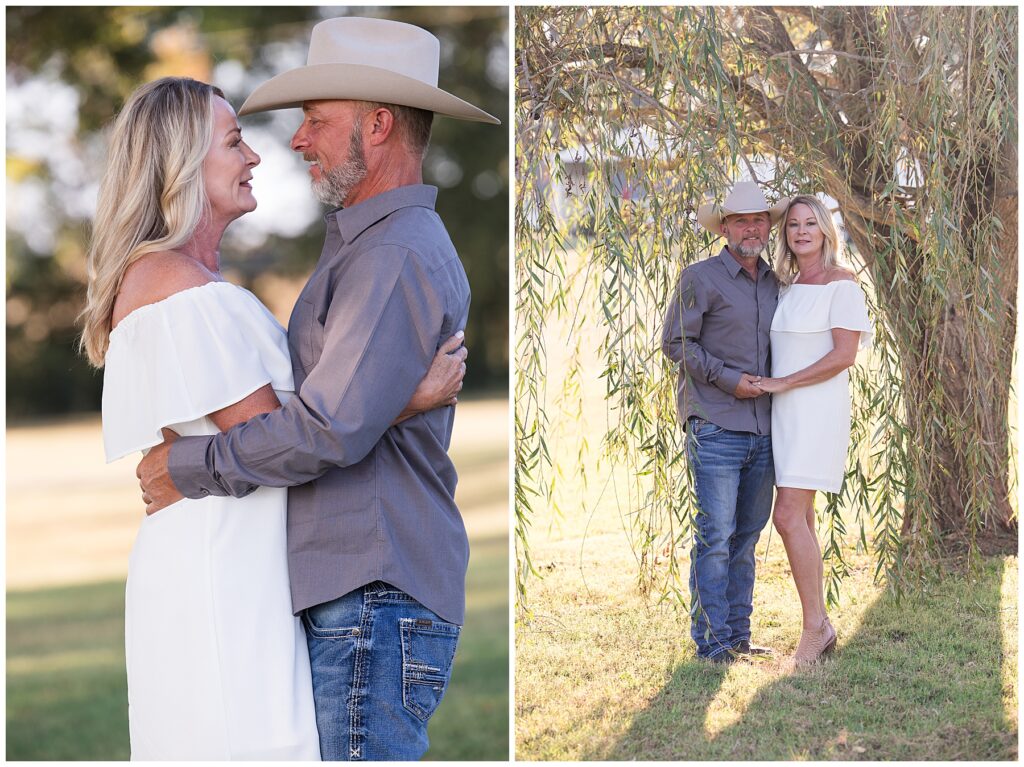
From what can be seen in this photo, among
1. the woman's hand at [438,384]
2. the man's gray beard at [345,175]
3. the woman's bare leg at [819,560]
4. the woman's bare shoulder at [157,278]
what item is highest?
the man's gray beard at [345,175]

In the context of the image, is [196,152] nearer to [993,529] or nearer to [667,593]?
[667,593]

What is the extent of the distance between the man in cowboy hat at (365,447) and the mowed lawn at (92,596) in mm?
2497

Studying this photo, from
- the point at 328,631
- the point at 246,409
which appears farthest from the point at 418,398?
the point at 328,631

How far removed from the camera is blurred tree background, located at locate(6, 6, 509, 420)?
4965 millimetres

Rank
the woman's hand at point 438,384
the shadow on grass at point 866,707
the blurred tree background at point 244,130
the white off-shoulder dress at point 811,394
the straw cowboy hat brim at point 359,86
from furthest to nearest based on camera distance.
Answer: the blurred tree background at point 244,130, the white off-shoulder dress at point 811,394, the shadow on grass at point 866,707, the straw cowboy hat brim at point 359,86, the woman's hand at point 438,384

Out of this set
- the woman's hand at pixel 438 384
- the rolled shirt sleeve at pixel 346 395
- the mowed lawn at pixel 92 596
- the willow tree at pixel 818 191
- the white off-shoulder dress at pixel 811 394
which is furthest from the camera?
the mowed lawn at pixel 92 596

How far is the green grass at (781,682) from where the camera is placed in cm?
265

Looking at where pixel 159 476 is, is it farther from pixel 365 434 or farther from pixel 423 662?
pixel 423 662

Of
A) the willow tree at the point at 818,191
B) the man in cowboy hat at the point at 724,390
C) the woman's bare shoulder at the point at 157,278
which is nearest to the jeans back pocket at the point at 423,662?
the woman's bare shoulder at the point at 157,278

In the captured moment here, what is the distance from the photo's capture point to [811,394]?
289 cm

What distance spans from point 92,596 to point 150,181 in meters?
5.37

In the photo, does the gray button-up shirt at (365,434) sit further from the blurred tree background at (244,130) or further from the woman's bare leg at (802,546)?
the blurred tree background at (244,130)

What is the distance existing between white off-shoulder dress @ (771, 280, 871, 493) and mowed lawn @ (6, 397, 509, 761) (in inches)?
72.8

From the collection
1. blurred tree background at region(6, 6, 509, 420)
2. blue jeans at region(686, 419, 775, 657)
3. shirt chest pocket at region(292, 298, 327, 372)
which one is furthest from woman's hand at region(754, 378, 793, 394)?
blurred tree background at region(6, 6, 509, 420)
